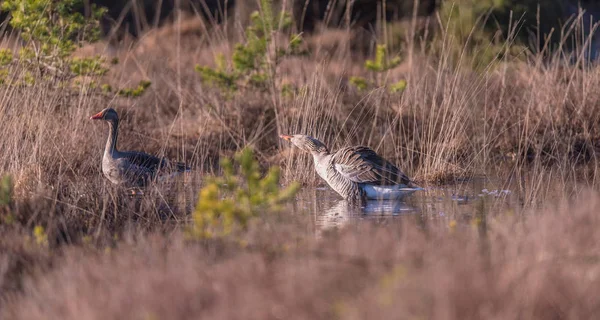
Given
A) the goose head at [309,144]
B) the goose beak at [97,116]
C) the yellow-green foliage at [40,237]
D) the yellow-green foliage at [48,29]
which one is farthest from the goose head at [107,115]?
the yellow-green foliage at [40,237]

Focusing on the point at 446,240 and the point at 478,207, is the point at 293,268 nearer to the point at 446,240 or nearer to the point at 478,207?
the point at 446,240

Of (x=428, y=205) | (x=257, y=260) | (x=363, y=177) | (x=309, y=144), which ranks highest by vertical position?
(x=257, y=260)

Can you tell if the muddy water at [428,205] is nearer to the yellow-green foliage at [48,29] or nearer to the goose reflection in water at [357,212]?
the goose reflection in water at [357,212]

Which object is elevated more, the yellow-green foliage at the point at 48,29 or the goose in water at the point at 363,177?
the yellow-green foliage at the point at 48,29

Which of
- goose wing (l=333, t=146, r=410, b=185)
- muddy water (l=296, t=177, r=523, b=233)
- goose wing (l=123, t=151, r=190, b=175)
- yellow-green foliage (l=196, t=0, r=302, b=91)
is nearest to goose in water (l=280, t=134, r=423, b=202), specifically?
goose wing (l=333, t=146, r=410, b=185)

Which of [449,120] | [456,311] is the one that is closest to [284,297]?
[456,311]

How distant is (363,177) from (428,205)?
725mm

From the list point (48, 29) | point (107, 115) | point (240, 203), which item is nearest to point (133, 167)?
point (107, 115)

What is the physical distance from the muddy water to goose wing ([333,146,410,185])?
0.77ft

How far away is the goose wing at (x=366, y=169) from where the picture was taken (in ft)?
29.0

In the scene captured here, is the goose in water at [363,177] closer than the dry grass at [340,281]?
No

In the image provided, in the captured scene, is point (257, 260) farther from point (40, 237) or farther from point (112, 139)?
point (112, 139)

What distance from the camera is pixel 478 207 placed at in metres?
8.12

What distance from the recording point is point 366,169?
8.89 meters
